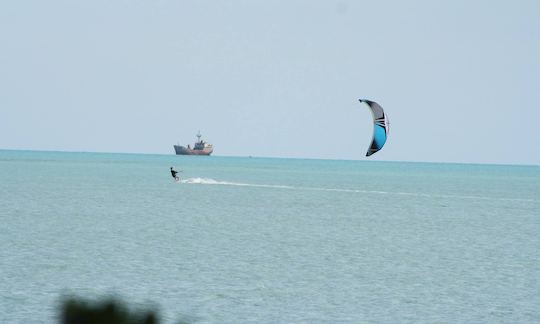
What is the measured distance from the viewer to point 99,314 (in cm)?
329

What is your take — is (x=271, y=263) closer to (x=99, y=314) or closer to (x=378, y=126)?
(x=378, y=126)

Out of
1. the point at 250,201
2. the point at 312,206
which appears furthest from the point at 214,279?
the point at 250,201

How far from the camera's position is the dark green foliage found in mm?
3293

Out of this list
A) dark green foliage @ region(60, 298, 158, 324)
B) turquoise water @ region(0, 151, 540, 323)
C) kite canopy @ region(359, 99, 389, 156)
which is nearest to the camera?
dark green foliage @ region(60, 298, 158, 324)

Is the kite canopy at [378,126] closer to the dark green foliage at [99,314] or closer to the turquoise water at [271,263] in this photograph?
the turquoise water at [271,263]

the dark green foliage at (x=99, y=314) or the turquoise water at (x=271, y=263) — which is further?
the turquoise water at (x=271, y=263)

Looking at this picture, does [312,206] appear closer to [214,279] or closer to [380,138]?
[380,138]

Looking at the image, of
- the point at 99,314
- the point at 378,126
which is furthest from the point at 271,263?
the point at 99,314

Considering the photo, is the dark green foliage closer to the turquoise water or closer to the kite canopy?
the turquoise water

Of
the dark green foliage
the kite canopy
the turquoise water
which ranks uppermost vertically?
→ the kite canopy

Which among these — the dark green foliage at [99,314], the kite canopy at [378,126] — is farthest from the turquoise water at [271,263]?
the kite canopy at [378,126]

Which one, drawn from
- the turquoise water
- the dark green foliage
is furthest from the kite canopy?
the dark green foliage

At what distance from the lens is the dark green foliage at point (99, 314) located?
10.8ft

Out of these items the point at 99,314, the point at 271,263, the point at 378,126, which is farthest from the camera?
the point at 378,126
